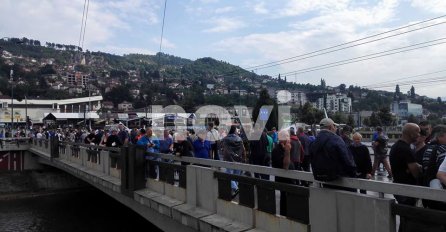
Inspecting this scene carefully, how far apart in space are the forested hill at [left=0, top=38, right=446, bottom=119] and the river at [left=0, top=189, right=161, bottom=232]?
829 cm

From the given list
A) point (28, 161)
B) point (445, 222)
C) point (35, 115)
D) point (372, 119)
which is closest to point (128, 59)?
point (35, 115)

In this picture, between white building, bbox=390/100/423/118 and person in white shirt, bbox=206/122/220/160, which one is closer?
person in white shirt, bbox=206/122/220/160

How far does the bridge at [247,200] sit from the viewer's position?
410 cm

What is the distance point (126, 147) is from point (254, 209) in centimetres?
549

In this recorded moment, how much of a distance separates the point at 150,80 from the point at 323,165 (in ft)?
302

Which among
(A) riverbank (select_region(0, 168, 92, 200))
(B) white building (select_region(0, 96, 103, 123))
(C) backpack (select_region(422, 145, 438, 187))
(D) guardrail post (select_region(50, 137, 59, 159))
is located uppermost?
(B) white building (select_region(0, 96, 103, 123))

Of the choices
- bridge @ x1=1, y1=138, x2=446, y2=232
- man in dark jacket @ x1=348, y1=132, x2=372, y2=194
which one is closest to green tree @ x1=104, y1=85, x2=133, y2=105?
bridge @ x1=1, y1=138, x2=446, y2=232

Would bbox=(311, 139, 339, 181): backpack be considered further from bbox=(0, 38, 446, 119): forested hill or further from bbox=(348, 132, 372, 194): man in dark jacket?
bbox=(0, 38, 446, 119): forested hill

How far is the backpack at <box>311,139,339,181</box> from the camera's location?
15.5ft

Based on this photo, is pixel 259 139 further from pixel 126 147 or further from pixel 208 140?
pixel 126 147

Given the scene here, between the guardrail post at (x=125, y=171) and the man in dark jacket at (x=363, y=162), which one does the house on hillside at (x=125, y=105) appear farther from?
the man in dark jacket at (x=363, y=162)

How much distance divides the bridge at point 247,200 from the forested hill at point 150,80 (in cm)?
1110

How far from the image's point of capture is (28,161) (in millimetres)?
34062

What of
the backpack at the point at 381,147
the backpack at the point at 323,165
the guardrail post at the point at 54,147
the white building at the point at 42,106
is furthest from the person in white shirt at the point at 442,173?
the white building at the point at 42,106
